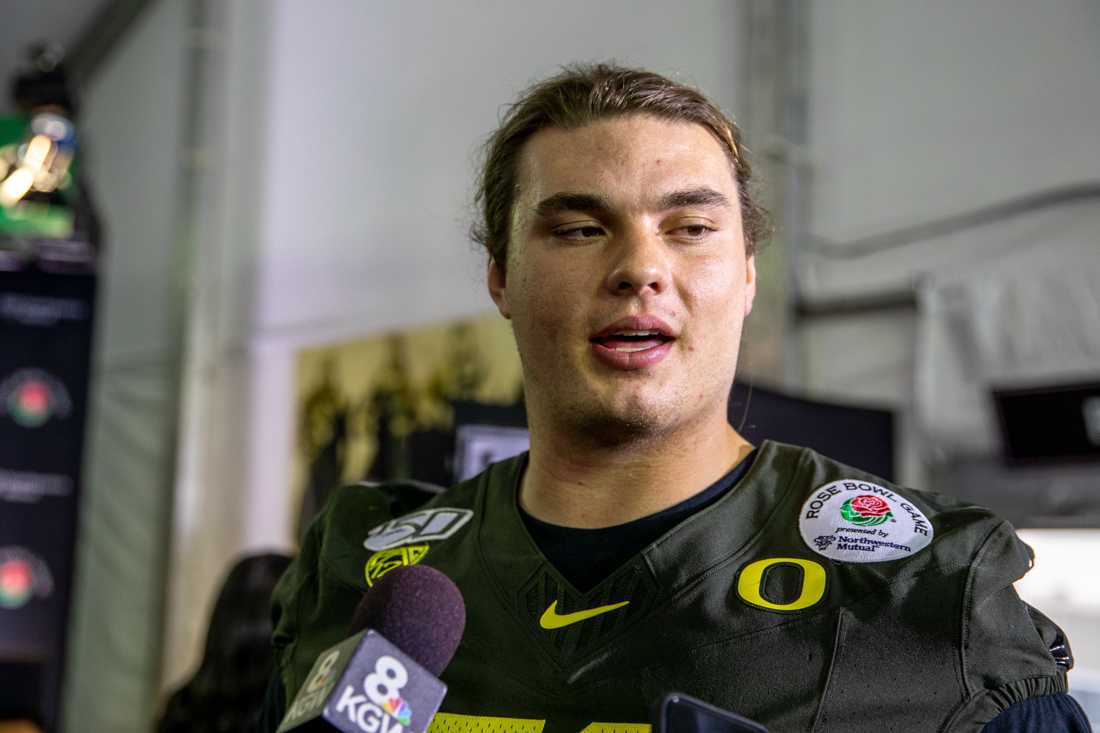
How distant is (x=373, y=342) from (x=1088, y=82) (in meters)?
2.66

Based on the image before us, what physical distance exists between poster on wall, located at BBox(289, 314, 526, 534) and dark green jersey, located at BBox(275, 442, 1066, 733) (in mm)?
2571

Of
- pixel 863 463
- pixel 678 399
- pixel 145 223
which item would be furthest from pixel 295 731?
pixel 145 223

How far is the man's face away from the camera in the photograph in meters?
1.24

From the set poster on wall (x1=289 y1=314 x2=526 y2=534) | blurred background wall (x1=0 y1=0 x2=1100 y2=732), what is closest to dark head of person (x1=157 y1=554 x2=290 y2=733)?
blurred background wall (x1=0 y1=0 x2=1100 y2=732)

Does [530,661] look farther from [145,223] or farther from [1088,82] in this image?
[145,223]

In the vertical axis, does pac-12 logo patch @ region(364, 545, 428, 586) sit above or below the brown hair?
below

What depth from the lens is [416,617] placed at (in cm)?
98

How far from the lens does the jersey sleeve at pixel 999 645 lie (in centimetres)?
103

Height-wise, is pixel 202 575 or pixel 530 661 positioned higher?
pixel 530 661

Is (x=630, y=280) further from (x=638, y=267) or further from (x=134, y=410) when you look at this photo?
(x=134, y=410)

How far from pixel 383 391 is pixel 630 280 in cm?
348

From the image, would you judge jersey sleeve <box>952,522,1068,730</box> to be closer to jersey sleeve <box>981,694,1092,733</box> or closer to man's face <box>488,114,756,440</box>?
jersey sleeve <box>981,694,1092,733</box>

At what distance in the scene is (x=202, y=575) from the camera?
5.53m

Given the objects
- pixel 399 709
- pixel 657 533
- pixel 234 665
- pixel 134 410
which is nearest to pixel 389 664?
pixel 399 709
